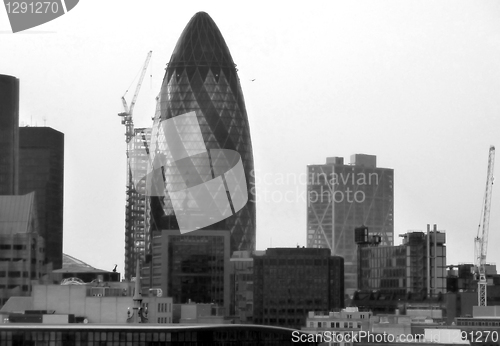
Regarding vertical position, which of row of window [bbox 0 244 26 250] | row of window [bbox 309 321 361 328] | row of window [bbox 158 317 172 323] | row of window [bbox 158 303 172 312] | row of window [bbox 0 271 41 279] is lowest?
row of window [bbox 309 321 361 328]

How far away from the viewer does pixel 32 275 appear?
184m

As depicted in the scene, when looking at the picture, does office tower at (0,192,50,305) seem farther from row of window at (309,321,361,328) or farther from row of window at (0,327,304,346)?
row of window at (0,327,304,346)

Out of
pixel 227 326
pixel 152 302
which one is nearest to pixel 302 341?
pixel 227 326

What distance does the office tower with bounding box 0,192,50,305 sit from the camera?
7170 inches

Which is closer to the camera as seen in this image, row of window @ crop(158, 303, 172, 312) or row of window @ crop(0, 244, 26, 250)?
row of window @ crop(158, 303, 172, 312)

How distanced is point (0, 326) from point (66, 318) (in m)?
17.5

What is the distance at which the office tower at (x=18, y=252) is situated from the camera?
18212cm

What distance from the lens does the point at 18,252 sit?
184 metres

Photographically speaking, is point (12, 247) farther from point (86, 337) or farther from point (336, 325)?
point (86, 337)

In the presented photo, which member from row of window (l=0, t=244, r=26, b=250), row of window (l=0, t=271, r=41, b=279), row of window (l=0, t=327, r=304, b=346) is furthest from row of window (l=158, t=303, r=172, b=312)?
row of window (l=0, t=327, r=304, b=346)

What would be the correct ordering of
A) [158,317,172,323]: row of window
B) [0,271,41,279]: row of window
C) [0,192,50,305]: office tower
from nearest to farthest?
1. [158,317,172,323]: row of window
2. [0,192,50,305]: office tower
3. [0,271,41,279]: row of window

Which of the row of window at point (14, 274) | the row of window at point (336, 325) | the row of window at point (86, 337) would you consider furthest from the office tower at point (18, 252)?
the row of window at point (86, 337)

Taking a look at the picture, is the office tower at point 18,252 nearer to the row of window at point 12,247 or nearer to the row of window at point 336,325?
the row of window at point 12,247

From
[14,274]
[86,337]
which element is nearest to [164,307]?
[14,274]
